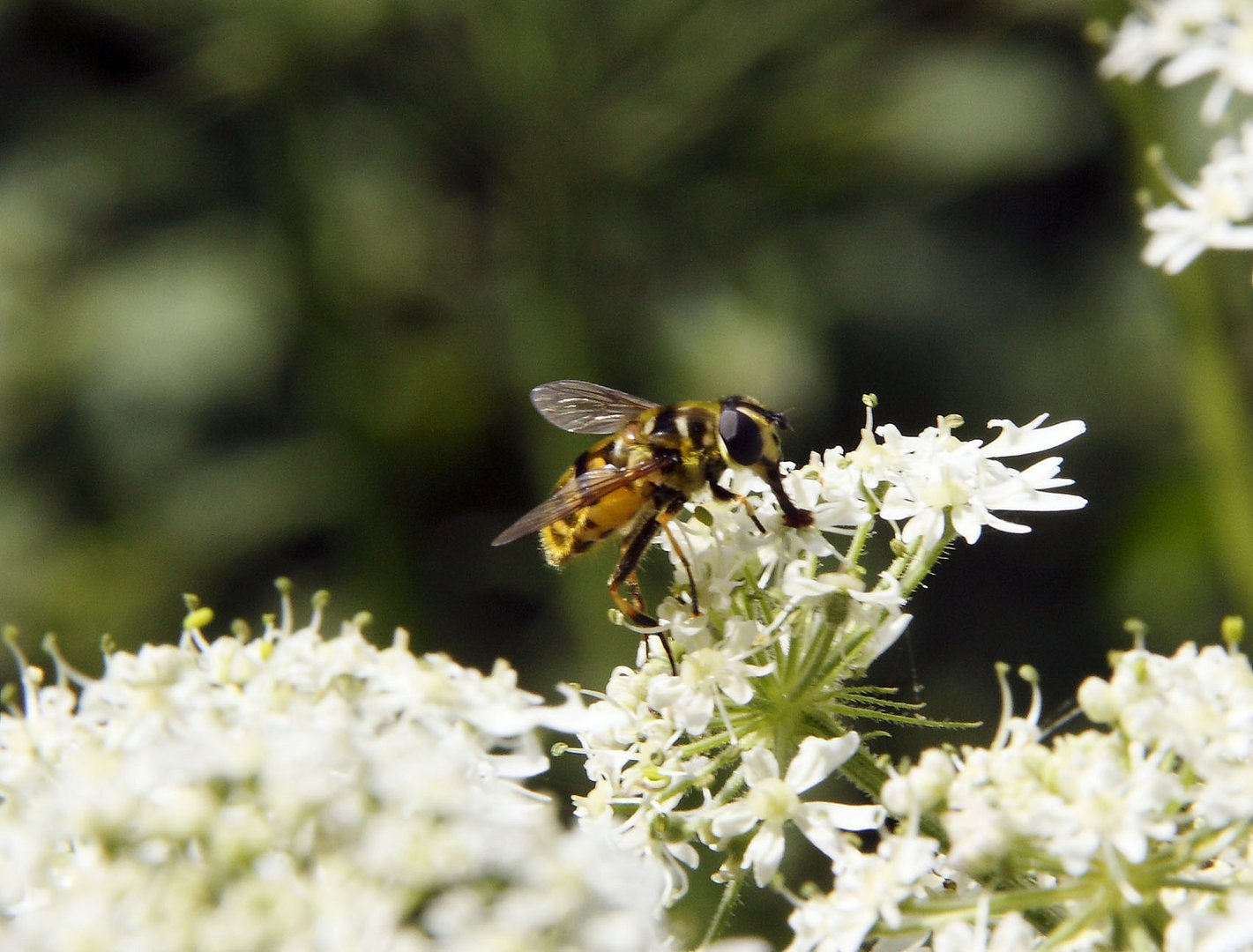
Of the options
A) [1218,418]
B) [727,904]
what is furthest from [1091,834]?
[1218,418]

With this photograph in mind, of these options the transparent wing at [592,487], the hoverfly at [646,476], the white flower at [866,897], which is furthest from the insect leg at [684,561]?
the white flower at [866,897]

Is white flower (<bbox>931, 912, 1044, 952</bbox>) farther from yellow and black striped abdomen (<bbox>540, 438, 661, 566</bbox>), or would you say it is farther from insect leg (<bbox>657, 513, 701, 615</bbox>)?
yellow and black striped abdomen (<bbox>540, 438, 661, 566</bbox>)

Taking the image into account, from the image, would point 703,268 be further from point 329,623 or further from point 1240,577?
point 1240,577

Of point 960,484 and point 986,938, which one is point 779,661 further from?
point 986,938

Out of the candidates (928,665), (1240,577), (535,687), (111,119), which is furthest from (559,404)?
(111,119)

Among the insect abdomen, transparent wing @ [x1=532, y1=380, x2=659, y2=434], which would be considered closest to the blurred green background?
transparent wing @ [x1=532, y1=380, x2=659, y2=434]

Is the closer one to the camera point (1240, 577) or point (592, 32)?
point (1240, 577)

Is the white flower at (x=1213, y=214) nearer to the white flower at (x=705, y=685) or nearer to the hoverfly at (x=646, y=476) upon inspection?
the hoverfly at (x=646, y=476)
